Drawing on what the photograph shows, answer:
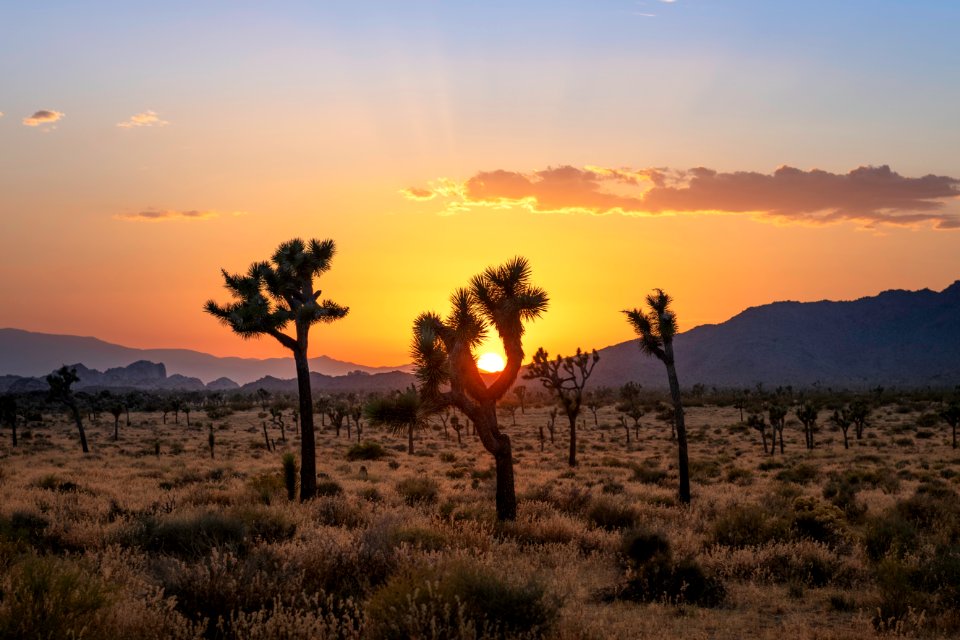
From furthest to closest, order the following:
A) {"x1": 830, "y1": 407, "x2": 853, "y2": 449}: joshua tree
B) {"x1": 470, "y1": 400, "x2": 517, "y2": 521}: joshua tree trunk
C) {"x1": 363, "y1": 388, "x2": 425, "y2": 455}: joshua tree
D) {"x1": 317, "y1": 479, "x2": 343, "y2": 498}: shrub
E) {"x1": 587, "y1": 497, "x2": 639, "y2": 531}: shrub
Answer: {"x1": 830, "y1": 407, "x2": 853, "y2": 449}: joshua tree → {"x1": 317, "y1": 479, "x2": 343, "y2": 498}: shrub → {"x1": 363, "y1": 388, "x2": 425, "y2": 455}: joshua tree → {"x1": 587, "y1": 497, "x2": 639, "y2": 531}: shrub → {"x1": 470, "y1": 400, "x2": 517, "y2": 521}: joshua tree trunk

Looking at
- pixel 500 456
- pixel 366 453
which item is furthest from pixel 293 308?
pixel 366 453

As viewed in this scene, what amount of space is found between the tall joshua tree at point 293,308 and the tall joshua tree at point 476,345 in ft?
17.2

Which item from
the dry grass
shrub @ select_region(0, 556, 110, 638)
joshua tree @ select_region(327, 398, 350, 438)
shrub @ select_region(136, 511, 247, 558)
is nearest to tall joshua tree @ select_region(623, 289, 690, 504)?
the dry grass

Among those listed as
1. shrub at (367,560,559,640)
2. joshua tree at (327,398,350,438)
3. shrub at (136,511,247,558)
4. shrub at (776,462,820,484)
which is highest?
shrub at (367,560,559,640)

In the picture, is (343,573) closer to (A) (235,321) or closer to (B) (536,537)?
(B) (536,537)

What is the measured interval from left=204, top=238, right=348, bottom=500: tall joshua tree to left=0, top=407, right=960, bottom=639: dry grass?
2.23 metres

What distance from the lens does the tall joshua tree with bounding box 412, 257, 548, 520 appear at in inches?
657

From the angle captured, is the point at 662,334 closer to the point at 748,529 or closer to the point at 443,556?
the point at 748,529

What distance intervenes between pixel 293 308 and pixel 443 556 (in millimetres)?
13296

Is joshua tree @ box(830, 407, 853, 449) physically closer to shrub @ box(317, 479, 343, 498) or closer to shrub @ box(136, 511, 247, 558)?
shrub @ box(317, 479, 343, 498)

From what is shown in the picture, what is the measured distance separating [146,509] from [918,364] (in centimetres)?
21905

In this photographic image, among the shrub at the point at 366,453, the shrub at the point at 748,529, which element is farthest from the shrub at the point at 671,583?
the shrub at the point at 366,453

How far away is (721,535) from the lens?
47.9 feet

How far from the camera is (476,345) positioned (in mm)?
17562
